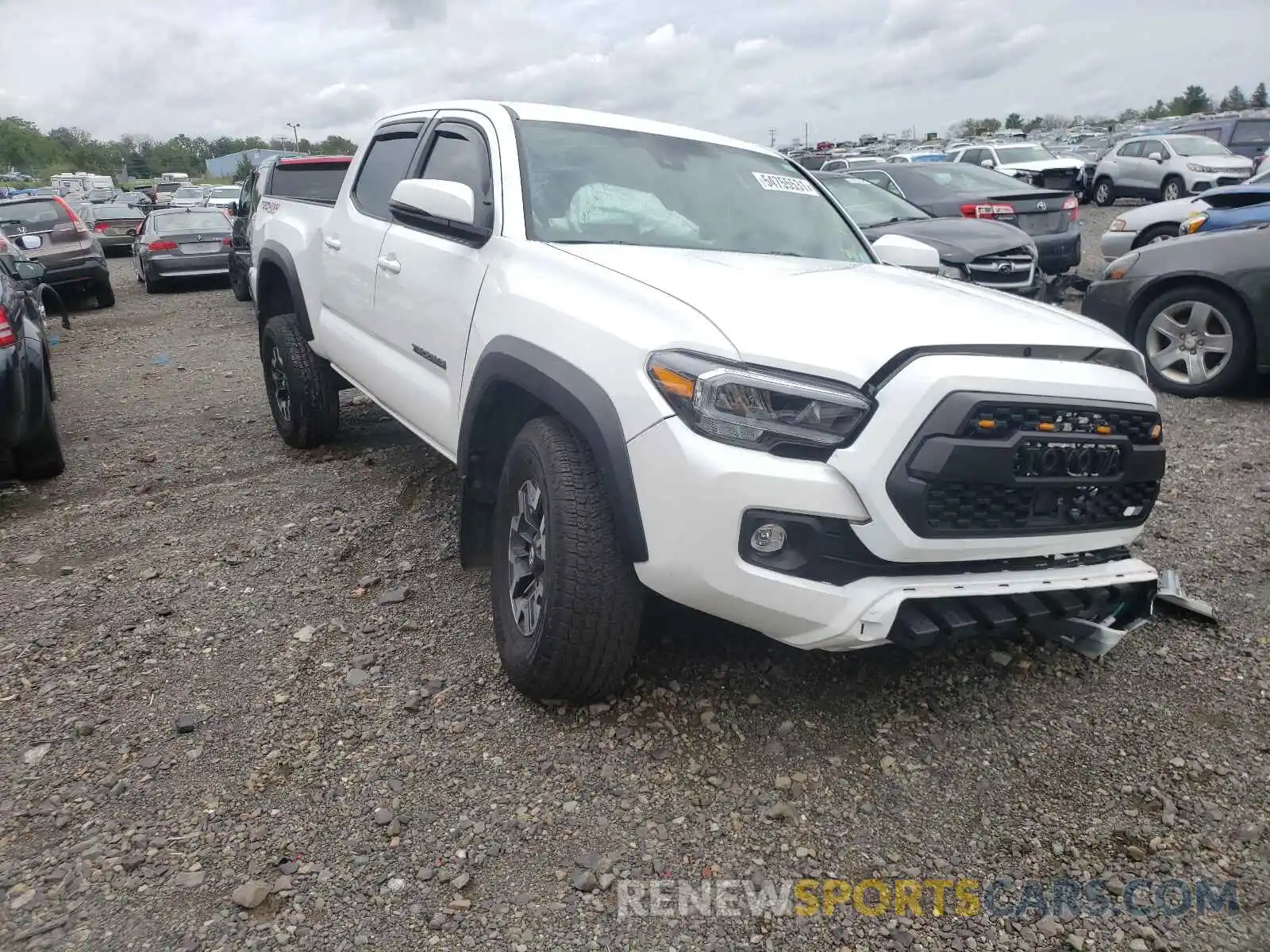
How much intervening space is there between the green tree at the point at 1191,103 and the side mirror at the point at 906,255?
87.7m

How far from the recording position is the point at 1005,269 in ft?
25.5

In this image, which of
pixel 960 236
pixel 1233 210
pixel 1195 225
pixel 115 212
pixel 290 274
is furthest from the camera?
pixel 115 212

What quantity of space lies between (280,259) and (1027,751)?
15.0ft

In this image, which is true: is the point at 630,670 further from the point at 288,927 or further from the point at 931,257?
the point at 931,257

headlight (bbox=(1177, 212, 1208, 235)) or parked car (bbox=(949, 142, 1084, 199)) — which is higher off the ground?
parked car (bbox=(949, 142, 1084, 199))

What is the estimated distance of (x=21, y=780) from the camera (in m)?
2.62

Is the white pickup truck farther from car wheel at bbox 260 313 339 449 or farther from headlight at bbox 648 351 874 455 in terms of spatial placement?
car wheel at bbox 260 313 339 449

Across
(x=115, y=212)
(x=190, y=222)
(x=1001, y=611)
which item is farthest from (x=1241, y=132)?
(x=115, y=212)

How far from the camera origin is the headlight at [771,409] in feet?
7.47

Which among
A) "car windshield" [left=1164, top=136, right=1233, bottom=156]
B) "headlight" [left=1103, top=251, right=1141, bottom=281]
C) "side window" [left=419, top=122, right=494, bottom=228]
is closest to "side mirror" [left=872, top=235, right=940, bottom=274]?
"side window" [left=419, top=122, right=494, bottom=228]

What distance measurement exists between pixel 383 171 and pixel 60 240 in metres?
10.9

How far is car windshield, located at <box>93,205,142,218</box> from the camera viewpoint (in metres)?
23.4

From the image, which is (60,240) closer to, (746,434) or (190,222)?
(190,222)

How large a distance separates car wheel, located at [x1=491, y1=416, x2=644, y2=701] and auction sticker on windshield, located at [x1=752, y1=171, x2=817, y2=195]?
1.69 metres
